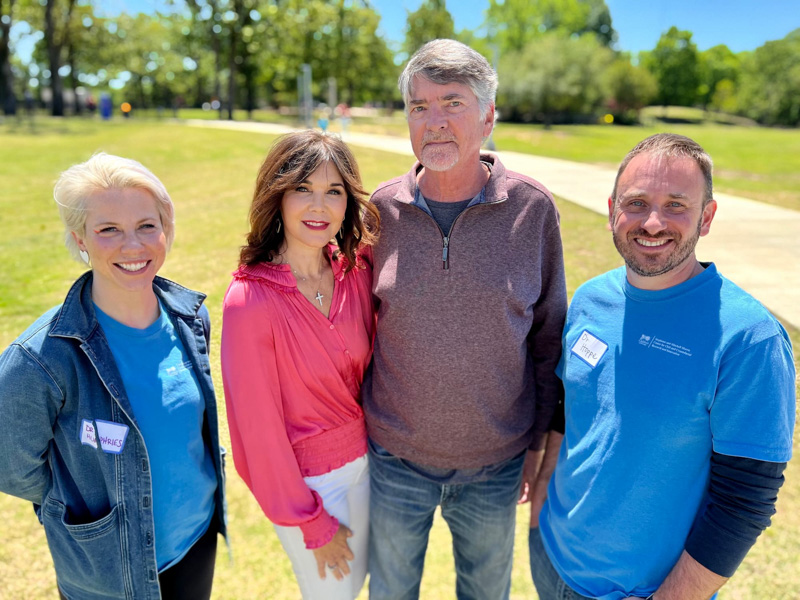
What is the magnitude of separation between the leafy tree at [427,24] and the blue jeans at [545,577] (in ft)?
170

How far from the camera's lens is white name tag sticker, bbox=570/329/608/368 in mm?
1873

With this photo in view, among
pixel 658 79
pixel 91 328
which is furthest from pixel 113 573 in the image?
pixel 658 79

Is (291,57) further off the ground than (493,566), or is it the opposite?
(291,57)

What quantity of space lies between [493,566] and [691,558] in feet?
3.22

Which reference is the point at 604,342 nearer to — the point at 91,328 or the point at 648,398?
the point at 648,398

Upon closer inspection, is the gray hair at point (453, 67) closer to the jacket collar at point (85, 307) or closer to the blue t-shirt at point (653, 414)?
the blue t-shirt at point (653, 414)

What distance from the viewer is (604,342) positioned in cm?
187

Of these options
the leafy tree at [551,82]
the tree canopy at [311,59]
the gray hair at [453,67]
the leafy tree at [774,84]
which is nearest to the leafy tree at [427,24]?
the tree canopy at [311,59]

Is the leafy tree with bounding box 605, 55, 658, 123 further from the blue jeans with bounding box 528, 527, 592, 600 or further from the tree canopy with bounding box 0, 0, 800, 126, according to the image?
the blue jeans with bounding box 528, 527, 592, 600

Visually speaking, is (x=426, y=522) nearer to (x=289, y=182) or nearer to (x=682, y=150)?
(x=289, y=182)

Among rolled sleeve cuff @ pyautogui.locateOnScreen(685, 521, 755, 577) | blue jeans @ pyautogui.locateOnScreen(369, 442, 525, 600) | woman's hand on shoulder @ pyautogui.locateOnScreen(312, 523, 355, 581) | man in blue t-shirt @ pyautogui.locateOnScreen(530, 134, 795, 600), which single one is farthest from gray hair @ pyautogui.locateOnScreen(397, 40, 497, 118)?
woman's hand on shoulder @ pyautogui.locateOnScreen(312, 523, 355, 581)

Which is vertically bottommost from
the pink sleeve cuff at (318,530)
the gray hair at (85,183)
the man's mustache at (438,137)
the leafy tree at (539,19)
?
the pink sleeve cuff at (318,530)

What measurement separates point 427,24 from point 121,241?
176 feet

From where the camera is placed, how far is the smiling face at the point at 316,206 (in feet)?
6.60
